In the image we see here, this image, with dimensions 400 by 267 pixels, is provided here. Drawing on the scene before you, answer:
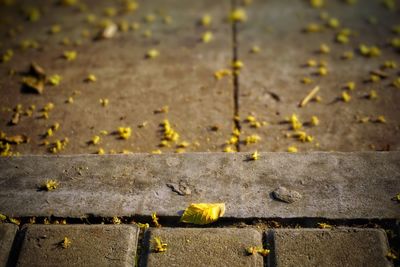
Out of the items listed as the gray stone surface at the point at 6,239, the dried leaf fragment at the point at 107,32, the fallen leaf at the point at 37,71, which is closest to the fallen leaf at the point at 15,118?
the fallen leaf at the point at 37,71

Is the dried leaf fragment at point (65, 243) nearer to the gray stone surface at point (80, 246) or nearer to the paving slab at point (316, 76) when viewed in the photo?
the gray stone surface at point (80, 246)

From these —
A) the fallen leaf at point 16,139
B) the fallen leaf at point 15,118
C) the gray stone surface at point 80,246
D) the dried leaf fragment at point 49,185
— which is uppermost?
the fallen leaf at point 15,118

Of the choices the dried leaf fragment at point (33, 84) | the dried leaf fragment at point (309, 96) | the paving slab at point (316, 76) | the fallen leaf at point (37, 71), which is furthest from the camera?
the fallen leaf at point (37, 71)

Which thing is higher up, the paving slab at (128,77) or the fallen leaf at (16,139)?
the paving slab at (128,77)

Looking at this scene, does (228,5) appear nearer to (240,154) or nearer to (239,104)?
(239,104)

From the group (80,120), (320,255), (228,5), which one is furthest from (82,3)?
(320,255)

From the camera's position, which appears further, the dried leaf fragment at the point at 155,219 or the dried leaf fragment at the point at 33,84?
the dried leaf fragment at the point at 33,84
